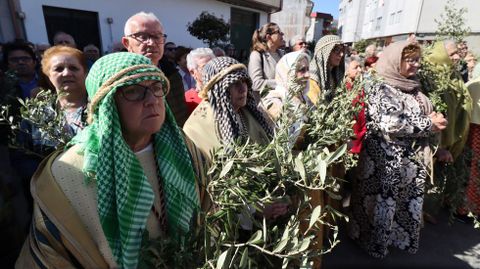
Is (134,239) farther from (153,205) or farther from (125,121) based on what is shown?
(125,121)

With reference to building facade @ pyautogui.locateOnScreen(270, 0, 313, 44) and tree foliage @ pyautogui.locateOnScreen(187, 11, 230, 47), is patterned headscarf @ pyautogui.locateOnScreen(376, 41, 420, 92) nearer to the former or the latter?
tree foliage @ pyautogui.locateOnScreen(187, 11, 230, 47)

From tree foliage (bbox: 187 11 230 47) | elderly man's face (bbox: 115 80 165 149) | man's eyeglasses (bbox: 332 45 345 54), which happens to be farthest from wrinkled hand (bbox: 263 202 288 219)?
tree foliage (bbox: 187 11 230 47)

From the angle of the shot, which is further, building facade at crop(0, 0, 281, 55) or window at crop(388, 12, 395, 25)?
window at crop(388, 12, 395, 25)

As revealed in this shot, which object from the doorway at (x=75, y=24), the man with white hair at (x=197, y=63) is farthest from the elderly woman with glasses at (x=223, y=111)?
the doorway at (x=75, y=24)

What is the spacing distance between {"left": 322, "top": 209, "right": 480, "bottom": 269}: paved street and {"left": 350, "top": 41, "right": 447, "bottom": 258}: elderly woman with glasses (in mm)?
130

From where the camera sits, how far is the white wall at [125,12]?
830 centimetres

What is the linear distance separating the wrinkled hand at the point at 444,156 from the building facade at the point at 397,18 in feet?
44.2

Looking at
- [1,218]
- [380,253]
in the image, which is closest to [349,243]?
[380,253]

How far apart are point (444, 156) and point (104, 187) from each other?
3.12 m

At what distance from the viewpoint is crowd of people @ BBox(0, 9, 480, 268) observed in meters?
1.10

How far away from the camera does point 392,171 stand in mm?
2717

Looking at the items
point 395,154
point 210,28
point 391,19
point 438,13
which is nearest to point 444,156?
point 395,154

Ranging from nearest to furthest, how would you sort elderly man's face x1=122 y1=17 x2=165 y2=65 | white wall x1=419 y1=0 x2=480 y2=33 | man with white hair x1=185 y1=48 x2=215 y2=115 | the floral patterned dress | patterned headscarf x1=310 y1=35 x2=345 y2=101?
1. elderly man's face x1=122 y1=17 x2=165 y2=65
2. the floral patterned dress
3. man with white hair x1=185 y1=48 x2=215 y2=115
4. patterned headscarf x1=310 y1=35 x2=345 y2=101
5. white wall x1=419 y1=0 x2=480 y2=33

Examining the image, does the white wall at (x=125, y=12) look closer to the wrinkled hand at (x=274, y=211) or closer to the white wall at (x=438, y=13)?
the wrinkled hand at (x=274, y=211)
